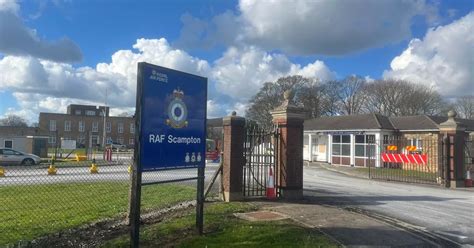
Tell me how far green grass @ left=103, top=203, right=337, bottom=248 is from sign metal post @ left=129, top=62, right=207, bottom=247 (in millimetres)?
442

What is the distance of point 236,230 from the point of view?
7660 millimetres

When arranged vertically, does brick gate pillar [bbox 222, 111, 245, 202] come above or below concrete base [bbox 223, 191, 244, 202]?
above

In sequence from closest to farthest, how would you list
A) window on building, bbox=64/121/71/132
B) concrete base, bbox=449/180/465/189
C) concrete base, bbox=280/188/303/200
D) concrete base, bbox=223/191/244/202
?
concrete base, bbox=223/191/244/202
concrete base, bbox=280/188/303/200
concrete base, bbox=449/180/465/189
window on building, bbox=64/121/71/132

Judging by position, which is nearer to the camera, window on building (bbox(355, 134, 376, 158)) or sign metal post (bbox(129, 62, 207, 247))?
sign metal post (bbox(129, 62, 207, 247))

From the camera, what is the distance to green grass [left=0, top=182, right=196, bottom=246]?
28.2ft

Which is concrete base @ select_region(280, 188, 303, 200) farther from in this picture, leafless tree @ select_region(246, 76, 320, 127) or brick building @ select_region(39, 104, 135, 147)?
brick building @ select_region(39, 104, 135, 147)

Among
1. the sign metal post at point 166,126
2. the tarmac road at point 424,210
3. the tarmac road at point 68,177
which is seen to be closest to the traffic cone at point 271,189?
the tarmac road at point 424,210

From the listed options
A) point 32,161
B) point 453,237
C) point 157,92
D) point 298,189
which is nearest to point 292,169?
point 298,189

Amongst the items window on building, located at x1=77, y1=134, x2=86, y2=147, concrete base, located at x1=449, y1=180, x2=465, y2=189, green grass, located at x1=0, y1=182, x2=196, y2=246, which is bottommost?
green grass, located at x1=0, y1=182, x2=196, y2=246

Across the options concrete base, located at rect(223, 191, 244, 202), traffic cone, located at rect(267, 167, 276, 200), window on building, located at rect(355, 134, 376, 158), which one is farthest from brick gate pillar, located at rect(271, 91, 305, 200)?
window on building, located at rect(355, 134, 376, 158)

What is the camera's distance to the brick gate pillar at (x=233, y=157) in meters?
11.3

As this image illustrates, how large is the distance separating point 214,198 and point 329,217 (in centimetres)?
363

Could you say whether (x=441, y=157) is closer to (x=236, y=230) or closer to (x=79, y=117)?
(x=236, y=230)

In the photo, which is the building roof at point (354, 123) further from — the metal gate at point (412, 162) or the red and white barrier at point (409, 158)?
the red and white barrier at point (409, 158)
